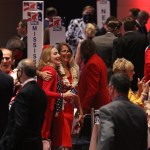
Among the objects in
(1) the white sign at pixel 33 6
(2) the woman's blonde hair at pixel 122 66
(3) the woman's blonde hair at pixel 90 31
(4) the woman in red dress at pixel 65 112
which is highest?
(1) the white sign at pixel 33 6

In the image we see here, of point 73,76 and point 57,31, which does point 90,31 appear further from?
point 73,76

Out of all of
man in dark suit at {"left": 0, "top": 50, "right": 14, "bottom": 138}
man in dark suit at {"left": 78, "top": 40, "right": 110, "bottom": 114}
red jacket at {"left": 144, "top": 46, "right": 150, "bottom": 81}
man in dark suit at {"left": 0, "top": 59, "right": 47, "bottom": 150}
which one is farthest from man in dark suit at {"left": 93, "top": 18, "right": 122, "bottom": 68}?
man in dark suit at {"left": 0, "top": 59, "right": 47, "bottom": 150}

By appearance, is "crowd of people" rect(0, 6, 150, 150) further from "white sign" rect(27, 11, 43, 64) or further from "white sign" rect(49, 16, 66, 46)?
"white sign" rect(49, 16, 66, 46)

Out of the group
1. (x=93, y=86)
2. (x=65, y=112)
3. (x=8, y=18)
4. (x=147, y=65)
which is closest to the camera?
(x=65, y=112)

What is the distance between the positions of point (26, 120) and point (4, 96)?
61cm

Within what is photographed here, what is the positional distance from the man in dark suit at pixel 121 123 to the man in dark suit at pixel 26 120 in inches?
45.8

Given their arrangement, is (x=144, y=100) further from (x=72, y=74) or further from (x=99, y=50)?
(x=99, y=50)

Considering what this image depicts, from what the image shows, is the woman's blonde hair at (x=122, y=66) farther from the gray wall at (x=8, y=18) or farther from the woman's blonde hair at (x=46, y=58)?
the gray wall at (x=8, y=18)

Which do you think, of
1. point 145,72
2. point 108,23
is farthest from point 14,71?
point 108,23

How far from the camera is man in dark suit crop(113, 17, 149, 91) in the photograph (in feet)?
41.3

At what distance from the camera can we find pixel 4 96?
366 inches

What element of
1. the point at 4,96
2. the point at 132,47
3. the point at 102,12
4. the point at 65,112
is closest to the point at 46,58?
the point at 65,112

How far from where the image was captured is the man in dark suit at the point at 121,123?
7770 mm

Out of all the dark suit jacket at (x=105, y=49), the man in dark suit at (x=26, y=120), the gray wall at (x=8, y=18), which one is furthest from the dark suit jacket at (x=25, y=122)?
the gray wall at (x=8, y=18)
